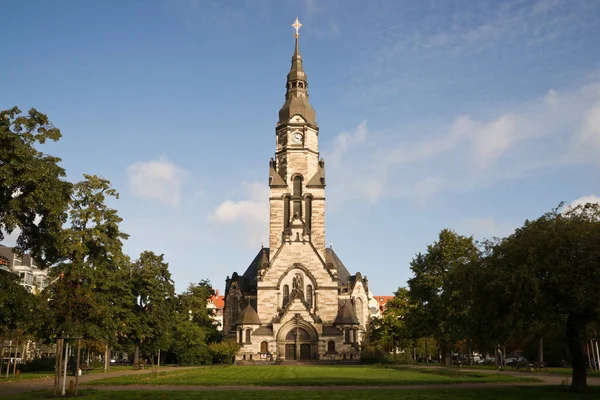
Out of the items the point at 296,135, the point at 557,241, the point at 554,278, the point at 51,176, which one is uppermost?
the point at 296,135

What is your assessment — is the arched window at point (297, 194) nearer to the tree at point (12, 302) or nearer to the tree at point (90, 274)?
the tree at point (90, 274)

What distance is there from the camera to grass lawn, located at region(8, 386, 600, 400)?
20.6 m

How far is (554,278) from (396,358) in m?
43.2

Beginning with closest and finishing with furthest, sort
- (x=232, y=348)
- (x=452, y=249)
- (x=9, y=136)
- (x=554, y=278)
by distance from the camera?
(x=9, y=136)
(x=554, y=278)
(x=452, y=249)
(x=232, y=348)

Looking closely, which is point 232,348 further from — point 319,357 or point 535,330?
point 535,330

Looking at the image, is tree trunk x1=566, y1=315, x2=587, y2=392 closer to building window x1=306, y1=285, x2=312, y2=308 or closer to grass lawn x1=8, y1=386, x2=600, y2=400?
grass lawn x1=8, y1=386, x2=600, y2=400

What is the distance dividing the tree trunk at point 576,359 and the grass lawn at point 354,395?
0.44m

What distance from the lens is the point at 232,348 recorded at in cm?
6241

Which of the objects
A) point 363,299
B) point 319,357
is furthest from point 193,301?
point 363,299

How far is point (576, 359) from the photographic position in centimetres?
→ 2427

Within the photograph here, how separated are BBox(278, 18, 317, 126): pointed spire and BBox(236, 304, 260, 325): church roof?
25.4 m

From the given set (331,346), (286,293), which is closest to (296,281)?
(286,293)

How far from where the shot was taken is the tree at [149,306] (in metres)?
49.2

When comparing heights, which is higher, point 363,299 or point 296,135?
point 296,135
